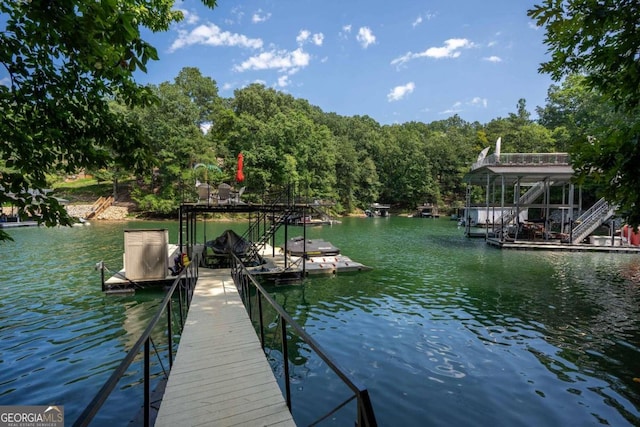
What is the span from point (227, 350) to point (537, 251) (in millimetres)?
29492

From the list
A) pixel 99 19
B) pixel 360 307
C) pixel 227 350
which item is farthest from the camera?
pixel 360 307

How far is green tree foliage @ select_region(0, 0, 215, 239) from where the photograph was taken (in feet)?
12.3

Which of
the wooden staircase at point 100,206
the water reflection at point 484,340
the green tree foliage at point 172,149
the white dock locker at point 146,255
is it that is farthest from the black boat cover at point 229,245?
the wooden staircase at point 100,206

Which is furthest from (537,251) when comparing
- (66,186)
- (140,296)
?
(66,186)

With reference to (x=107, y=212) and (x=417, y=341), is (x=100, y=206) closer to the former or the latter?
(x=107, y=212)

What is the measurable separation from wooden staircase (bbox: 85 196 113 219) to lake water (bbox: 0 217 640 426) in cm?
3816

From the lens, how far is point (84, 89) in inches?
201

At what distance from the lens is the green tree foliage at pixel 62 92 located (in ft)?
12.3

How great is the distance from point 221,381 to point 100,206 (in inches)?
2436

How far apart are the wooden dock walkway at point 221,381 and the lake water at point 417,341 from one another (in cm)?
145

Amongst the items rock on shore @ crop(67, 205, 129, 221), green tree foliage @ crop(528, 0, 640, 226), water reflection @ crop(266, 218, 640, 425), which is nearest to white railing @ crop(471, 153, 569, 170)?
water reflection @ crop(266, 218, 640, 425)

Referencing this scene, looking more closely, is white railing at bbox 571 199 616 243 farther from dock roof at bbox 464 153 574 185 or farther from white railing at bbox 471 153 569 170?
white railing at bbox 471 153 569 170

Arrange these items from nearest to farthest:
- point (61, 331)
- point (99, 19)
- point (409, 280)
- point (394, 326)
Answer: point (99, 19) < point (61, 331) < point (394, 326) < point (409, 280)

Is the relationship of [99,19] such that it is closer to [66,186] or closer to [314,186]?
[314,186]
